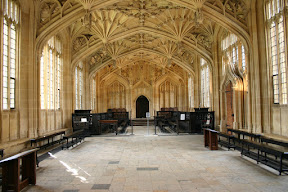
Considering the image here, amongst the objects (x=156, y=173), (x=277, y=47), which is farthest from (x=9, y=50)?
(x=277, y=47)

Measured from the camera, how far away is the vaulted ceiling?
443 inches

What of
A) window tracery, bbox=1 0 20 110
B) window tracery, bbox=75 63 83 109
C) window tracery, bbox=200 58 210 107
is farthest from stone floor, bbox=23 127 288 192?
window tracery, bbox=200 58 210 107

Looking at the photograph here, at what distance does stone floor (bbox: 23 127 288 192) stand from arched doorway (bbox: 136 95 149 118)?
69.8 feet

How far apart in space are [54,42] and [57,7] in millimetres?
2050

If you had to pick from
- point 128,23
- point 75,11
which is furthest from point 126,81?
point 75,11

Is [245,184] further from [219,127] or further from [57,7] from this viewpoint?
[57,7]

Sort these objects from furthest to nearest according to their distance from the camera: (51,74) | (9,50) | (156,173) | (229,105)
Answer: (229,105) → (51,74) → (9,50) → (156,173)

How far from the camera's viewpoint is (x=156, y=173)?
5.65m

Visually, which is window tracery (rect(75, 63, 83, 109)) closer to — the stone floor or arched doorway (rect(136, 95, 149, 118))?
the stone floor

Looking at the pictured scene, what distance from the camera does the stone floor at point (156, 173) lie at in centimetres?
466

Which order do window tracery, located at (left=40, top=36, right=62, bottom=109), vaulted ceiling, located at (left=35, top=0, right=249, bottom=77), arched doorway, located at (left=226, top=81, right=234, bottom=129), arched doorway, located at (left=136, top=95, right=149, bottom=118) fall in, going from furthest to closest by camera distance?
arched doorway, located at (left=136, top=95, right=149, bottom=118)
arched doorway, located at (left=226, top=81, right=234, bottom=129)
window tracery, located at (left=40, top=36, right=62, bottom=109)
vaulted ceiling, located at (left=35, top=0, right=249, bottom=77)

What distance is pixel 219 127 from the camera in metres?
14.8

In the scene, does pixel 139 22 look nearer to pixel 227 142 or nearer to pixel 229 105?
pixel 229 105

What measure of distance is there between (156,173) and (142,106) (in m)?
24.0
